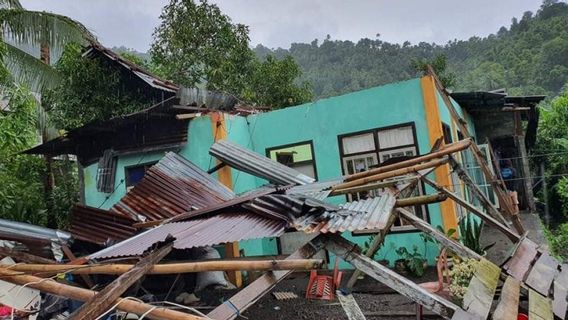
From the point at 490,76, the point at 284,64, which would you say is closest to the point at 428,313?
the point at 284,64

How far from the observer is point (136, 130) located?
32.4 ft

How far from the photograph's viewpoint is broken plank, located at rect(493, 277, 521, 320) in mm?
3986

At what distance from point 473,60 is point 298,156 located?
3909 centimetres

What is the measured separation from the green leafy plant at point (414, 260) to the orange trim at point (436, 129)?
0.83 meters

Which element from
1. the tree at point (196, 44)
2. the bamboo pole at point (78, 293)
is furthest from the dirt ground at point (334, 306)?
the tree at point (196, 44)

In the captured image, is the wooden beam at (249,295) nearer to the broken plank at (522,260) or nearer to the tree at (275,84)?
the broken plank at (522,260)

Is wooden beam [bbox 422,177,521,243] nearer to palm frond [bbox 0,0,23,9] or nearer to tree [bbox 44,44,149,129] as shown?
tree [bbox 44,44,149,129]

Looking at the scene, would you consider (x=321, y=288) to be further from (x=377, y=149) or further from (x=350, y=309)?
(x=350, y=309)

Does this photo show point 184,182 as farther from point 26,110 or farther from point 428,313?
point 428,313

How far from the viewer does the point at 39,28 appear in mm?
8844

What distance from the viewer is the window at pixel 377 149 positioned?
8598 millimetres

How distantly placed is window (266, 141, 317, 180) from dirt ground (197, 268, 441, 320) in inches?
115

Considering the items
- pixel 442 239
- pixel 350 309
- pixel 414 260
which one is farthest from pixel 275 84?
pixel 350 309

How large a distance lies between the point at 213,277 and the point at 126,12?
111ft
